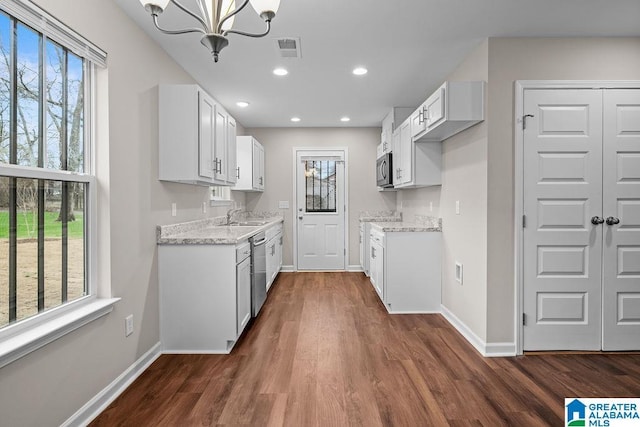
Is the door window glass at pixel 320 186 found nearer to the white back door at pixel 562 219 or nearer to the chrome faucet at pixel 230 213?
the chrome faucet at pixel 230 213

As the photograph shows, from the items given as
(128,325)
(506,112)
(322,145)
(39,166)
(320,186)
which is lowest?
(128,325)

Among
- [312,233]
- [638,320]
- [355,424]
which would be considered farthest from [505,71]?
[312,233]

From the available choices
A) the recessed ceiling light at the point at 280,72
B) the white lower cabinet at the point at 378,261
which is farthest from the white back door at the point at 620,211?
the recessed ceiling light at the point at 280,72

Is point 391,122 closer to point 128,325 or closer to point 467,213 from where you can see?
point 467,213

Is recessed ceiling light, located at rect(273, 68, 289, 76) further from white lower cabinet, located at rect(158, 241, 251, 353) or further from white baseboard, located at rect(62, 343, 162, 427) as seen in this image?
white baseboard, located at rect(62, 343, 162, 427)

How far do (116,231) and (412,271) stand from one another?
2808mm

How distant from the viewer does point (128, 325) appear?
2293mm

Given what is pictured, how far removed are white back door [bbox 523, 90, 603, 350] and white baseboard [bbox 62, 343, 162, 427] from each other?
115 inches

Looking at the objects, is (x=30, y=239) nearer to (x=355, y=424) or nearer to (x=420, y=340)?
(x=355, y=424)

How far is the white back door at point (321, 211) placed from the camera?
5.83 meters

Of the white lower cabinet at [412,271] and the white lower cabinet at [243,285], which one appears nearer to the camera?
the white lower cabinet at [243,285]

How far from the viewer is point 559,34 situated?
103 inches
